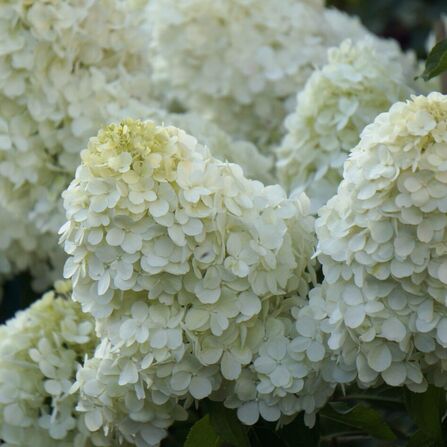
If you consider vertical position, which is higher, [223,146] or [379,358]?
[379,358]

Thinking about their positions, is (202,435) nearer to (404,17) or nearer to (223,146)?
(223,146)

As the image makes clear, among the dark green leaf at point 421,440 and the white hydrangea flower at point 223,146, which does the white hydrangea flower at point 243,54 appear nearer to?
the white hydrangea flower at point 223,146

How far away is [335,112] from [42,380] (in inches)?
18.5

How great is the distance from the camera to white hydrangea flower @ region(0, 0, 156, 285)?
1437 mm

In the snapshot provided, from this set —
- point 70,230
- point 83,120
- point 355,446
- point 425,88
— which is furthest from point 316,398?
point 425,88

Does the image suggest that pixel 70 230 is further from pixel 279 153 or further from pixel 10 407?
pixel 279 153

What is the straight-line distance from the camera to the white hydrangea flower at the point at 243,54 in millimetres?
1731

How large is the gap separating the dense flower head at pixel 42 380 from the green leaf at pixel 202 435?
0.50ft

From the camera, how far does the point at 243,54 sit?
174cm

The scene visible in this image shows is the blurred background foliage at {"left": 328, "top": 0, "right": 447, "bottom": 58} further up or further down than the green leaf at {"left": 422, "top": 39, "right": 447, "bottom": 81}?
further down

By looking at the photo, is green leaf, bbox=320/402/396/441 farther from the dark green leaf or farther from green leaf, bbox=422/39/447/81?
green leaf, bbox=422/39/447/81

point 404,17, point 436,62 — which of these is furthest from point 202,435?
point 404,17

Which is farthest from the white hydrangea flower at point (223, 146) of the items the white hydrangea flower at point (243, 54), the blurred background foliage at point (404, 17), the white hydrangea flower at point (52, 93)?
the blurred background foliage at point (404, 17)

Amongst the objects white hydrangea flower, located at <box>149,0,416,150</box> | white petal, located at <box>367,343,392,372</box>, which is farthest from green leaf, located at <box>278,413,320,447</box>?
white hydrangea flower, located at <box>149,0,416,150</box>
